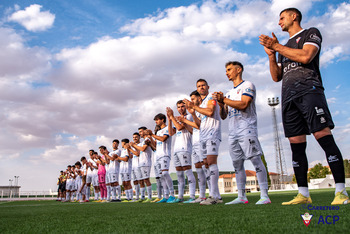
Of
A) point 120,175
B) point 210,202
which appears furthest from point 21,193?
point 210,202

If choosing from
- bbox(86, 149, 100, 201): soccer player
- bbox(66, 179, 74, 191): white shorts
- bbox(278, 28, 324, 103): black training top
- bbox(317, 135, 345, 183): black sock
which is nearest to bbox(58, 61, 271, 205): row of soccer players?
bbox(278, 28, 324, 103): black training top

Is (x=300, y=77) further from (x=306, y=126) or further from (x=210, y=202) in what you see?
(x=210, y=202)

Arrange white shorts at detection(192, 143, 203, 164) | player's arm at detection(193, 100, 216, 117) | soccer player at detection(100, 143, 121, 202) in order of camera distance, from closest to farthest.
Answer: player's arm at detection(193, 100, 216, 117)
white shorts at detection(192, 143, 203, 164)
soccer player at detection(100, 143, 121, 202)

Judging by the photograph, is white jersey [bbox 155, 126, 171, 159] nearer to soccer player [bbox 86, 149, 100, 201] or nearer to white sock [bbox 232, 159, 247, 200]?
white sock [bbox 232, 159, 247, 200]

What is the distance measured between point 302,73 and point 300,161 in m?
1.27

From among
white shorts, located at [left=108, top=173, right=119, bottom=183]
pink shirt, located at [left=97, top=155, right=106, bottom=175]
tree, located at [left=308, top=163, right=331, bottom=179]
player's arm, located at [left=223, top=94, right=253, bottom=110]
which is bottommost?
tree, located at [left=308, top=163, right=331, bottom=179]

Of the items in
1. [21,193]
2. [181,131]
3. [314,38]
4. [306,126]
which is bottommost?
[21,193]

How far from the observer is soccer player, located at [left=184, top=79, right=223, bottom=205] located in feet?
17.6

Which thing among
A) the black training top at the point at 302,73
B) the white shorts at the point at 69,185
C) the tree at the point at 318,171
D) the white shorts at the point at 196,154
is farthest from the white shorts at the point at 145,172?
the tree at the point at 318,171

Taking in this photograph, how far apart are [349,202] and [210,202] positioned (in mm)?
2289

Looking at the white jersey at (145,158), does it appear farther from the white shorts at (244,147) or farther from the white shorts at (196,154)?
the white shorts at (244,147)

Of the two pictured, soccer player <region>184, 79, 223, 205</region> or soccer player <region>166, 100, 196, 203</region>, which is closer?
soccer player <region>184, 79, 223, 205</region>

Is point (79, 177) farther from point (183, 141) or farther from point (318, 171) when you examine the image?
point (318, 171)

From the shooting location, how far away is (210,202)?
495cm
